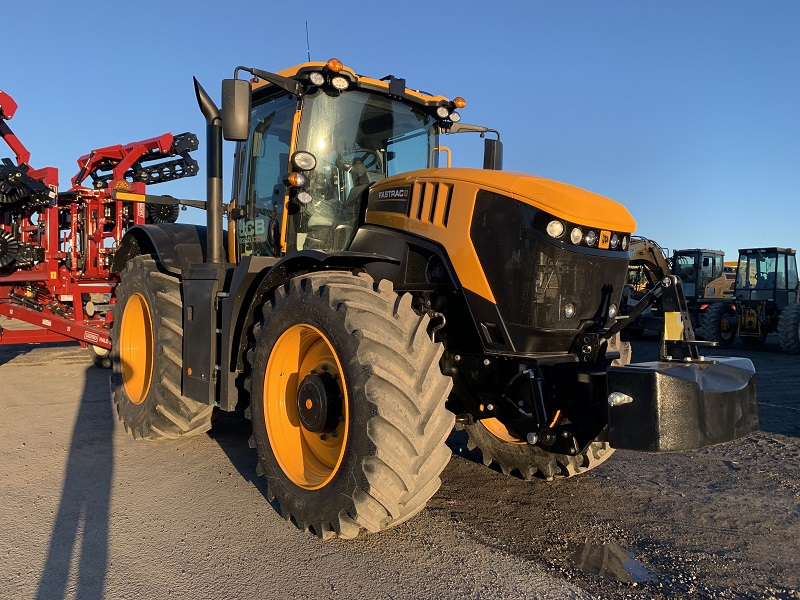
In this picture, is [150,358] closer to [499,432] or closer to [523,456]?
[499,432]

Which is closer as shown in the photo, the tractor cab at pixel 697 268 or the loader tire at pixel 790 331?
the loader tire at pixel 790 331

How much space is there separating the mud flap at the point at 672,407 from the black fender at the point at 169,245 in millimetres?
3456

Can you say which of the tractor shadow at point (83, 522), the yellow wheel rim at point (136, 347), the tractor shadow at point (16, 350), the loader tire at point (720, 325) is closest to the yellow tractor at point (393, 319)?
the tractor shadow at point (83, 522)

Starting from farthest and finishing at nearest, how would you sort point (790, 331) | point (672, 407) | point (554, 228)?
point (790, 331), point (554, 228), point (672, 407)

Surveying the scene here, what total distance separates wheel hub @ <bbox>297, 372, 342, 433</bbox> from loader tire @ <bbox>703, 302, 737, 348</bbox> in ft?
49.3

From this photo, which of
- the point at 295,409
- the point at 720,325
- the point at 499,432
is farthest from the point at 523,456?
the point at 720,325

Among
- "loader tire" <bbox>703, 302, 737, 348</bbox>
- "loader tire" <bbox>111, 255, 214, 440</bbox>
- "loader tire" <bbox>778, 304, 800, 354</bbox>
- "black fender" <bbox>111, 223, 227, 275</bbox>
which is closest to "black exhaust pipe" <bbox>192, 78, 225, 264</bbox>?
"black fender" <bbox>111, 223, 227, 275</bbox>

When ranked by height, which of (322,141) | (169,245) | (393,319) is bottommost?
(393,319)

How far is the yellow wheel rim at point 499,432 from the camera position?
433 centimetres

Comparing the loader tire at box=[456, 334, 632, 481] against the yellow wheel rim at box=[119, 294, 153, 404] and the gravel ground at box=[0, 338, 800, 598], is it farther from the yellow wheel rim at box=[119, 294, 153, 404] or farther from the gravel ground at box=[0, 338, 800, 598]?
the yellow wheel rim at box=[119, 294, 153, 404]

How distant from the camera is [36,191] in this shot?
8.81m

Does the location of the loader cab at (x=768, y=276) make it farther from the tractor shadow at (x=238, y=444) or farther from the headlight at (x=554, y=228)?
the headlight at (x=554, y=228)

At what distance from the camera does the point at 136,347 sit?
5.88 metres

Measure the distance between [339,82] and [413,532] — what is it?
2716 mm
